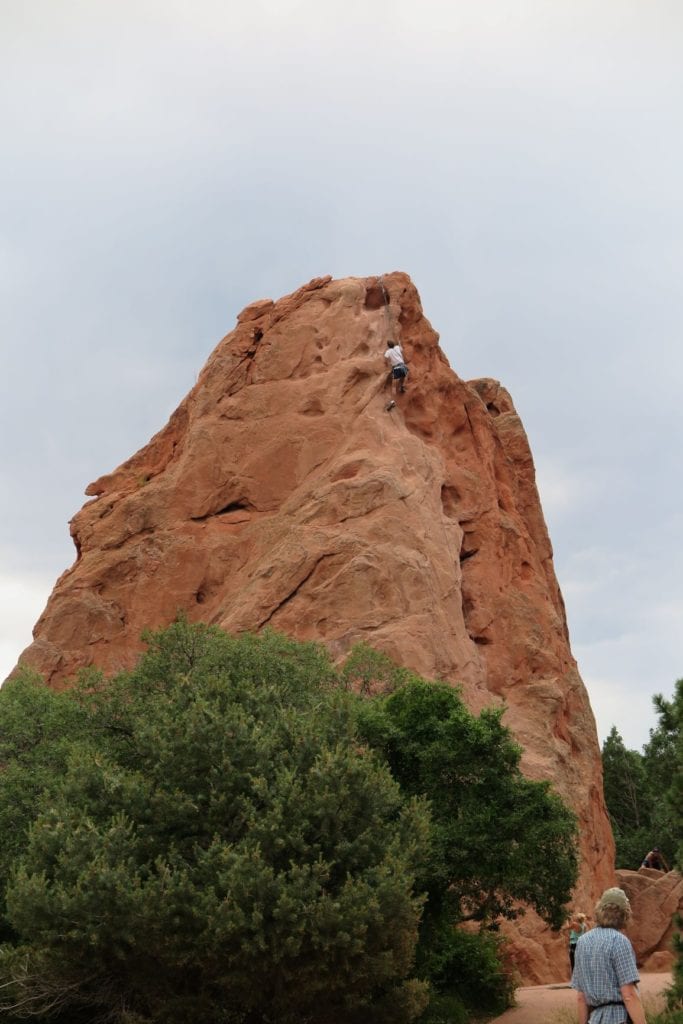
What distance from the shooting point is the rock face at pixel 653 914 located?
129 feet

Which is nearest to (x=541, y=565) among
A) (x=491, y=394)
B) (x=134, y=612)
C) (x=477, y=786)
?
(x=491, y=394)

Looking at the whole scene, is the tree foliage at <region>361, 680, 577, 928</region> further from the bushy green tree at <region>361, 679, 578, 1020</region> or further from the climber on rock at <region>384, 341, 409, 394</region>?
the climber on rock at <region>384, 341, 409, 394</region>

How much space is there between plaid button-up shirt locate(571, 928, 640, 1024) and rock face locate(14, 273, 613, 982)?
77.2ft

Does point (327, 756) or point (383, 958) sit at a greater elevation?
point (327, 756)

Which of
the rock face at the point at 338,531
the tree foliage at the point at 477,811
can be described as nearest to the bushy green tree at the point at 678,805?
the tree foliage at the point at 477,811


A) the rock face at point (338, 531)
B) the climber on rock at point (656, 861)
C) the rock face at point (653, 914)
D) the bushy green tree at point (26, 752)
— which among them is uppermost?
the rock face at point (338, 531)

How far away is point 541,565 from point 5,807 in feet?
96.6

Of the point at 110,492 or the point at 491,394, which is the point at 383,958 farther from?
the point at 491,394

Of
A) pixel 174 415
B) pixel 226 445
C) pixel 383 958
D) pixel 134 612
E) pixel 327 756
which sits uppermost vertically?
pixel 174 415

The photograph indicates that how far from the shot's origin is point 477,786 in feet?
77.3

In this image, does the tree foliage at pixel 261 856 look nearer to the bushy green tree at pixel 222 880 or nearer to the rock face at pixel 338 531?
the bushy green tree at pixel 222 880

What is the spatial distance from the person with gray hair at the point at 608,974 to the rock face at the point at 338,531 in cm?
2344

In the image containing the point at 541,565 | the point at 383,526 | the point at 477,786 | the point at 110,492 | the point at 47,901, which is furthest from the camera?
the point at 541,565

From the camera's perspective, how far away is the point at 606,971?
32.1 ft
